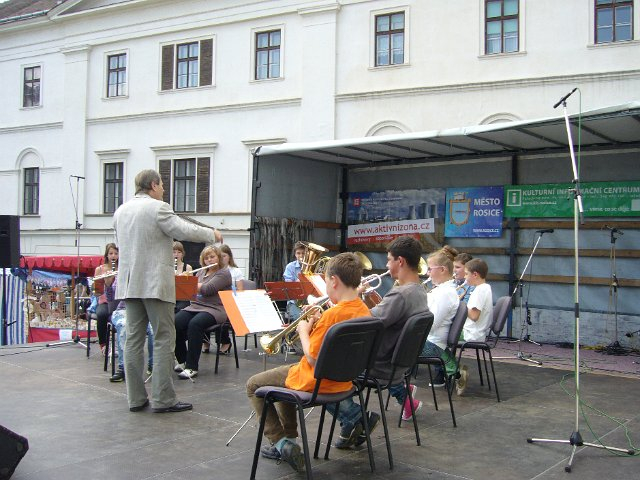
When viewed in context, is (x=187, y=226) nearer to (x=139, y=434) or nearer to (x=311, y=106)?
(x=139, y=434)

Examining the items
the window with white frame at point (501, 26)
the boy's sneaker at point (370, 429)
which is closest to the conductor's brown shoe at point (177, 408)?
the boy's sneaker at point (370, 429)

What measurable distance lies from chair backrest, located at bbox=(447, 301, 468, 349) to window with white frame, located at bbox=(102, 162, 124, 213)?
61.8 feet

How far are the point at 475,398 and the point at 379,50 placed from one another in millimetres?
13563

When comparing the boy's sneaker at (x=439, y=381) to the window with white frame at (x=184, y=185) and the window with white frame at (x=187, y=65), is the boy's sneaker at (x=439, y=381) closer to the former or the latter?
the window with white frame at (x=184, y=185)

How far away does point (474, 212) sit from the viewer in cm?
1215

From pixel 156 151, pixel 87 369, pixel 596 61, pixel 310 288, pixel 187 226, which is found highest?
pixel 596 61

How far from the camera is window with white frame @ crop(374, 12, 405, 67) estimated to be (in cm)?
1855

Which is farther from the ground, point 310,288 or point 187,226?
point 187,226

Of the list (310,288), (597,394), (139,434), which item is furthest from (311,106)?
(139,434)

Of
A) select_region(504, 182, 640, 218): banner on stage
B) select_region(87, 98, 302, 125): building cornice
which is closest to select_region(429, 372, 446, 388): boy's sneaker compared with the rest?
select_region(504, 182, 640, 218): banner on stage

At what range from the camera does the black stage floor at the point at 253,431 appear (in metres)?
4.80

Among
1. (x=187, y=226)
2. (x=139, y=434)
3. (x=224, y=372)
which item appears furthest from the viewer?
(x=224, y=372)

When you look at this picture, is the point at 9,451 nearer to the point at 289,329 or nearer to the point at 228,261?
the point at 289,329

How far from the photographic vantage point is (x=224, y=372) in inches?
333
